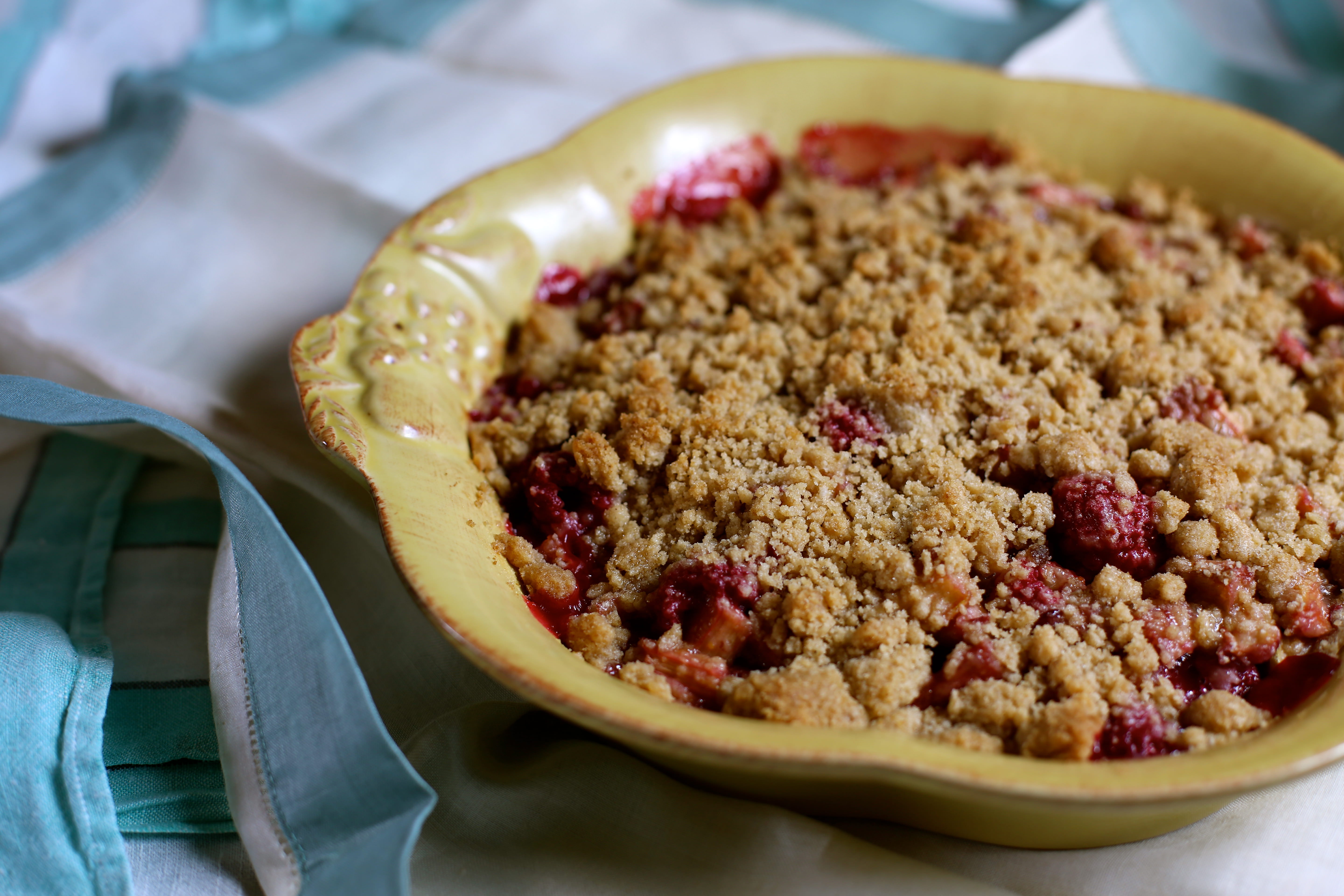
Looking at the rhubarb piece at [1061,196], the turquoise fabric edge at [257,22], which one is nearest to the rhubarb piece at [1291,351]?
the rhubarb piece at [1061,196]

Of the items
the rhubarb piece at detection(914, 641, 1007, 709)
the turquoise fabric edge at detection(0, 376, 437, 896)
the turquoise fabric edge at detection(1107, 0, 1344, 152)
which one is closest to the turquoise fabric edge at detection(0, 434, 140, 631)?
the turquoise fabric edge at detection(0, 376, 437, 896)

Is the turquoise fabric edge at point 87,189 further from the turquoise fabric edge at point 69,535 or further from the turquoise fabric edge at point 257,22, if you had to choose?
the turquoise fabric edge at point 257,22

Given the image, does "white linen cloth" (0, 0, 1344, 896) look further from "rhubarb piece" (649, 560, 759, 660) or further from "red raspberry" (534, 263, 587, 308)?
"red raspberry" (534, 263, 587, 308)

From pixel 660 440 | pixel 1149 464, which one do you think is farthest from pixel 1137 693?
pixel 660 440

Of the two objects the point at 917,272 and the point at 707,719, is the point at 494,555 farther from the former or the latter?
the point at 917,272

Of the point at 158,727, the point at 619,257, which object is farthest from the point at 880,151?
the point at 158,727
